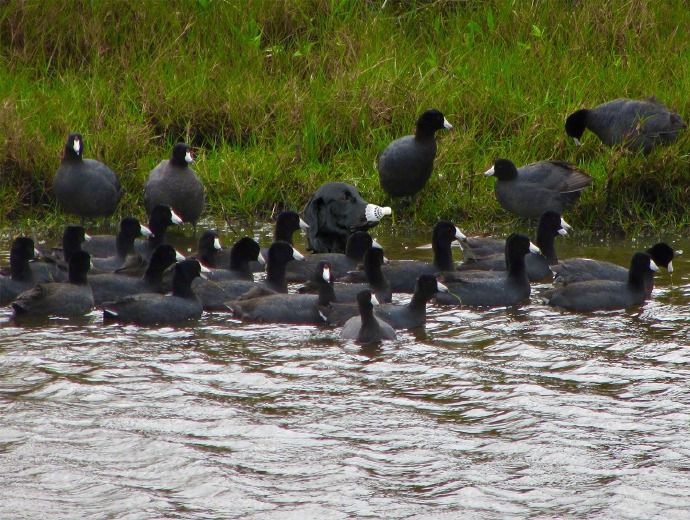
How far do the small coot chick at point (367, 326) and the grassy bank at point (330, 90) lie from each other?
3717mm

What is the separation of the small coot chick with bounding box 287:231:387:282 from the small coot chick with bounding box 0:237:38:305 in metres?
1.96

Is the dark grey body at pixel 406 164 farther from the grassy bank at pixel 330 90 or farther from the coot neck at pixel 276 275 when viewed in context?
the coot neck at pixel 276 275

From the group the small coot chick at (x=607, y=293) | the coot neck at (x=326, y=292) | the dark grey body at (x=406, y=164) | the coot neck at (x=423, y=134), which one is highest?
the coot neck at (x=423, y=134)

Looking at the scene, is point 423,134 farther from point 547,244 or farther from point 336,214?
point 547,244

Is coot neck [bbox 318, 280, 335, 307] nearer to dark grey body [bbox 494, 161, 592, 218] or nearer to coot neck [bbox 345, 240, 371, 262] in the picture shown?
coot neck [bbox 345, 240, 371, 262]

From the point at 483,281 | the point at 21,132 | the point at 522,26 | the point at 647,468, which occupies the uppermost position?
the point at 522,26

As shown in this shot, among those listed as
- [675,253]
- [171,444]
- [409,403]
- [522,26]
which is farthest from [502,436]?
[522,26]

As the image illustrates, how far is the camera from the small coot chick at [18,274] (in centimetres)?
942

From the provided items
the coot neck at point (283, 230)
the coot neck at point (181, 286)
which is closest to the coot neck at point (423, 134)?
the coot neck at point (283, 230)

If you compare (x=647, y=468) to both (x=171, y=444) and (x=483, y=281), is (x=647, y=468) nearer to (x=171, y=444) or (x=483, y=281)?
(x=171, y=444)

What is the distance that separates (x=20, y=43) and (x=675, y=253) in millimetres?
7463

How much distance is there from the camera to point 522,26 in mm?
14609

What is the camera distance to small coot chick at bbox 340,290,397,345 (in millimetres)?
8305

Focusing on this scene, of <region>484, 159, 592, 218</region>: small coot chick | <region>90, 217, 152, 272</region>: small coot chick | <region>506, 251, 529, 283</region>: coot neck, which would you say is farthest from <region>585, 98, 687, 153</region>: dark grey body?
Result: <region>90, 217, 152, 272</region>: small coot chick
